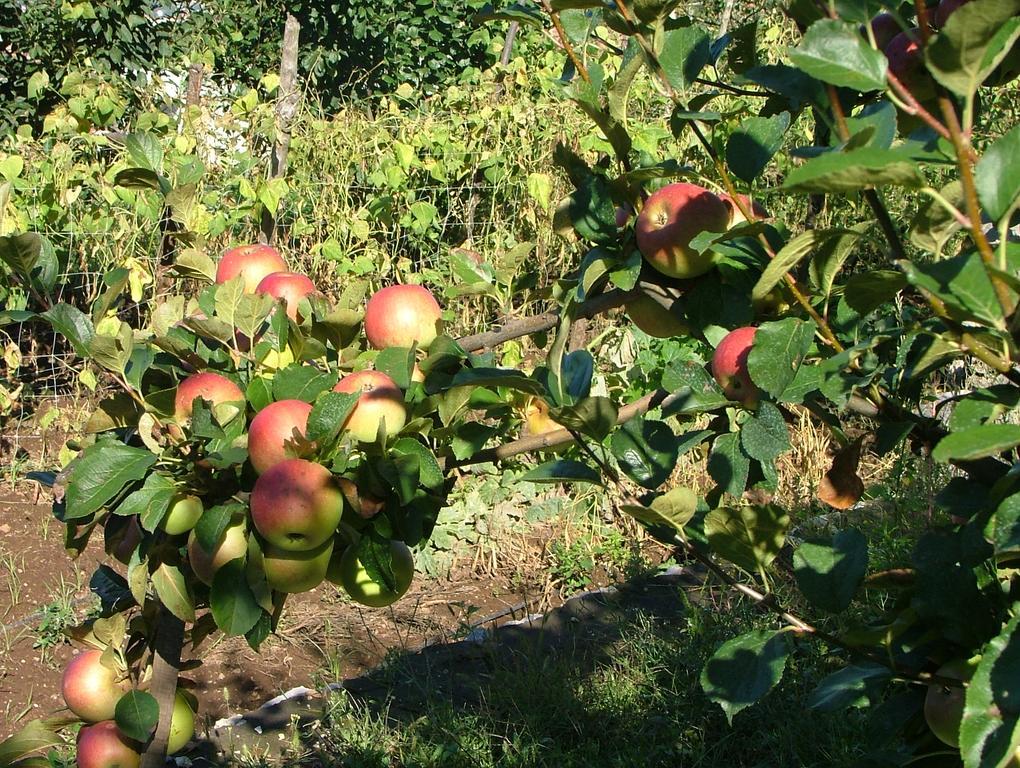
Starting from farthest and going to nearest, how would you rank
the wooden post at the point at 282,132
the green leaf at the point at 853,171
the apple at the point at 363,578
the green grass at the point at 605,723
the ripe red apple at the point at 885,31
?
1. the wooden post at the point at 282,132
2. the green grass at the point at 605,723
3. the apple at the point at 363,578
4. the ripe red apple at the point at 885,31
5. the green leaf at the point at 853,171

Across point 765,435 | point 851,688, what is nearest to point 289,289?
point 765,435

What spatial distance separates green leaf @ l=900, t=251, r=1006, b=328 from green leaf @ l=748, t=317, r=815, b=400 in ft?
0.66

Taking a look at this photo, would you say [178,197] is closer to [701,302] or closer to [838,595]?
[701,302]

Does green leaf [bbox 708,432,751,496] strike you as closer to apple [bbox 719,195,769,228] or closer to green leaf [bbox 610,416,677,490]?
green leaf [bbox 610,416,677,490]

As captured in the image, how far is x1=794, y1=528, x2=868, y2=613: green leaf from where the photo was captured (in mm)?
836

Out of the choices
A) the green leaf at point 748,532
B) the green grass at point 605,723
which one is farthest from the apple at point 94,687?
the green grass at point 605,723

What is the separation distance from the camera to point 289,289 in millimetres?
1098

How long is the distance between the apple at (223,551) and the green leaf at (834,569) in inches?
20.6

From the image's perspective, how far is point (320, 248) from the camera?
436 cm

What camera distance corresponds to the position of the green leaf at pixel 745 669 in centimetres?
77

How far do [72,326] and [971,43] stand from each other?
0.80m

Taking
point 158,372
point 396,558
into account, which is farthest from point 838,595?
point 158,372

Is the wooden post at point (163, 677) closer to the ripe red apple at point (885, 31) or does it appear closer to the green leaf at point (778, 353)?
the green leaf at point (778, 353)

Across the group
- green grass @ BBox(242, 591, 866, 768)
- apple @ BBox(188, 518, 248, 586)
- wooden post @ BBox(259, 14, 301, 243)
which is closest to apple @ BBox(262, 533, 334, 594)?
apple @ BBox(188, 518, 248, 586)
